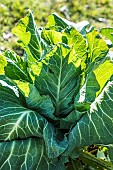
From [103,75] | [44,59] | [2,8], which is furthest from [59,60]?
[2,8]

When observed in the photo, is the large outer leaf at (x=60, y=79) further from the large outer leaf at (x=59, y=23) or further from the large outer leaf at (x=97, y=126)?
the large outer leaf at (x=59, y=23)

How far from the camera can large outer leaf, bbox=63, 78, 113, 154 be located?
1770mm

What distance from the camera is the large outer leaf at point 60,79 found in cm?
182

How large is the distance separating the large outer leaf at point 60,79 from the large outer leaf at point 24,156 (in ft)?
0.69

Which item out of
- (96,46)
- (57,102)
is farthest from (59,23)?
(57,102)

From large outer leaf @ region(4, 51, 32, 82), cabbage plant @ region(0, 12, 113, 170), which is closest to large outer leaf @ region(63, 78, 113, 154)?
cabbage plant @ region(0, 12, 113, 170)

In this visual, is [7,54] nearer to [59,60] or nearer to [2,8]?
[59,60]

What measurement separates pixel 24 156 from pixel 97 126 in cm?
35

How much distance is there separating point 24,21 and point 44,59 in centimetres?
28

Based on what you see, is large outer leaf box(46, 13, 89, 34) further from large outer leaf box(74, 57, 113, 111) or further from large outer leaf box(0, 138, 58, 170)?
large outer leaf box(0, 138, 58, 170)

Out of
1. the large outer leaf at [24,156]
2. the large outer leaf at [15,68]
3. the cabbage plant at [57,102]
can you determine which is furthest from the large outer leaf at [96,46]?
the large outer leaf at [24,156]

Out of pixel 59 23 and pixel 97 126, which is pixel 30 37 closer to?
pixel 59 23

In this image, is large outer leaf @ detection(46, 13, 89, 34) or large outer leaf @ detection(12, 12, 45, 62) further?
large outer leaf @ detection(46, 13, 89, 34)

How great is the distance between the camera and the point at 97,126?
178 centimetres
